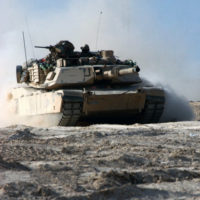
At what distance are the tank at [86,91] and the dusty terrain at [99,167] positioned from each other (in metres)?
3.89

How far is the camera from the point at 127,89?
14070 mm

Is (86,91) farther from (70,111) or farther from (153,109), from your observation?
(153,109)

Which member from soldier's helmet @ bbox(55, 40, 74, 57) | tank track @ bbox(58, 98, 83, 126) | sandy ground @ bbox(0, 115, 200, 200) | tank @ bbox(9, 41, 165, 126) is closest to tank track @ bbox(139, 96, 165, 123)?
tank @ bbox(9, 41, 165, 126)

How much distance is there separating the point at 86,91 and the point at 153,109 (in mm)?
2205

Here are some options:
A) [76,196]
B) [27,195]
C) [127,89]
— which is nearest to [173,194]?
[76,196]

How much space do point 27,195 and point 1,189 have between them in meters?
0.27

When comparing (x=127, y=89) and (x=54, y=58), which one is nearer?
(x=127, y=89)

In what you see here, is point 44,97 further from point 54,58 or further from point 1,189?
point 1,189

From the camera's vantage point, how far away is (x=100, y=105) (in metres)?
13.2

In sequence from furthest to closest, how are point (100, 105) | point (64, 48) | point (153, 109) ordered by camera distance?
point (64, 48) < point (153, 109) < point (100, 105)

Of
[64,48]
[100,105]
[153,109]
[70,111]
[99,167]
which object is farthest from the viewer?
[64,48]

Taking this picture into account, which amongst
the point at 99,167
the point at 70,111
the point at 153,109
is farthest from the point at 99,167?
the point at 153,109

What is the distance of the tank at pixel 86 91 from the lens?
514 inches

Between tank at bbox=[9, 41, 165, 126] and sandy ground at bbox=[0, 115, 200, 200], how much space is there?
12.7ft
